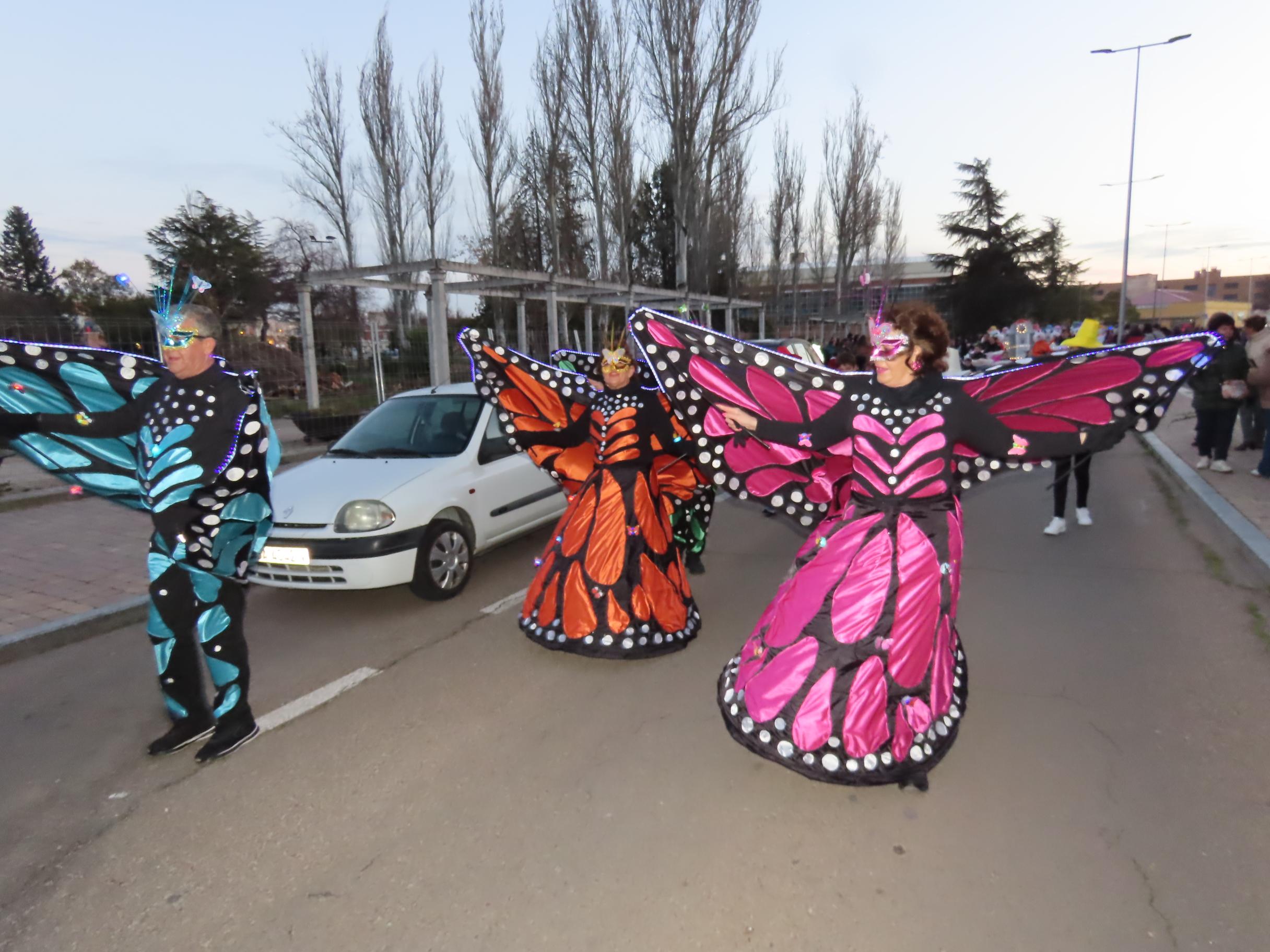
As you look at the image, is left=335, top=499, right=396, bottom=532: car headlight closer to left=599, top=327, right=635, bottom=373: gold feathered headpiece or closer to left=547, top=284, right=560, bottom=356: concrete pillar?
left=599, top=327, right=635, bottom=373: gold feathered headpiece

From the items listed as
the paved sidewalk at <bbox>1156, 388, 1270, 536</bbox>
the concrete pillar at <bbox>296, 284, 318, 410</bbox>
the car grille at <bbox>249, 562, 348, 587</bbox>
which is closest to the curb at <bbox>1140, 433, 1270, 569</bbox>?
the paved sidewalk at <bbox>1156, 388, 1270, 536</bbox>

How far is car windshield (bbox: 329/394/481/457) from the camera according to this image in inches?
233

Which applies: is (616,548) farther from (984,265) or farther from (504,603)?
(984,265)

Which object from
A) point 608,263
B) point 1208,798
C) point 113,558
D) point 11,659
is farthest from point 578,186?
point 1208,798

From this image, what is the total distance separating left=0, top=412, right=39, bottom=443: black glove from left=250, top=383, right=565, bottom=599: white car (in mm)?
1506

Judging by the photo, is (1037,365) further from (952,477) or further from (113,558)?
(113,558)

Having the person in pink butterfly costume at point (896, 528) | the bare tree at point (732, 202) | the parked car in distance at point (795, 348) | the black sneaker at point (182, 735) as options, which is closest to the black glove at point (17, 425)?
the black sneaker at point (182, 735)

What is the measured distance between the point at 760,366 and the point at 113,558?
588cm

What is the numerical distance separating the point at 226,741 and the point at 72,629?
232cm

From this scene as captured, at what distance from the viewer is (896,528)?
124 inches

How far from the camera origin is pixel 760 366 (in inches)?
144

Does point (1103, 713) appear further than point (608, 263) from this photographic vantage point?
No

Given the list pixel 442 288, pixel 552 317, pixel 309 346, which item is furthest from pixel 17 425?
pixel 552 317

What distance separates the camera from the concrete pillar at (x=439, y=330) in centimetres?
1127
